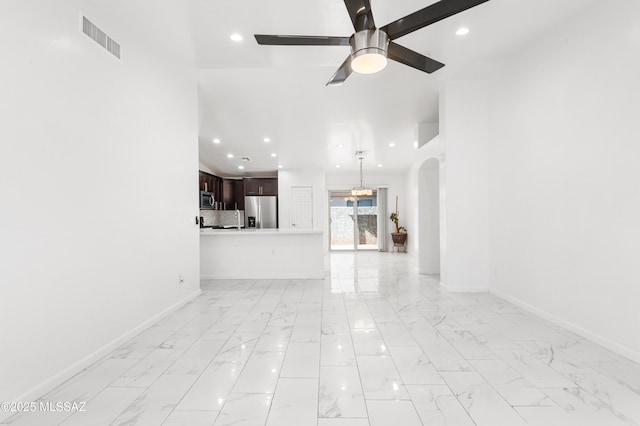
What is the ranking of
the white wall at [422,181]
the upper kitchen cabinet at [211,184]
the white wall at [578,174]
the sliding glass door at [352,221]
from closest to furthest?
1. the white wall at [578,174]
2. the white wall at [422,181]
3. the upper kitchen cabinet at [211,184]
4. the sliding glass door at [352,221]

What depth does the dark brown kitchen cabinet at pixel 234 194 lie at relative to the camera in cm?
972

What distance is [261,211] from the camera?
388 inches

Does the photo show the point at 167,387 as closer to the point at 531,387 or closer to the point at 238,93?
→ the point at 531,387

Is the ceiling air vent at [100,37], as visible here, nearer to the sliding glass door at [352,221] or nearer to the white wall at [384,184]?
the white wall at [384,184]

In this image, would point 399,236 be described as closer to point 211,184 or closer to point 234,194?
point 234,194

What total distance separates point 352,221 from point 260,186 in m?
3.61

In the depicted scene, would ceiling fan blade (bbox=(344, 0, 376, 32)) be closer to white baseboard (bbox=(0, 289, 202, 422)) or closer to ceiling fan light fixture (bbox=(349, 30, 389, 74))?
ceiling fan light fixture (bbox=(349, 30, 389, 74))

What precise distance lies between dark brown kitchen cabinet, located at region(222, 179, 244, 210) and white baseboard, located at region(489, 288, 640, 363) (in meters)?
8.00

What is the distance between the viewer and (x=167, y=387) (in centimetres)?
201

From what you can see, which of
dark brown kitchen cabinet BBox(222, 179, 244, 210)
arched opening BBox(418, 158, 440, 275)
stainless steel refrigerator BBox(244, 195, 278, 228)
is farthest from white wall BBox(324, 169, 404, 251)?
arched opening BBox(418, 158, 440, 275)

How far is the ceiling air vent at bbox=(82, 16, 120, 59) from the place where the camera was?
7.84ft

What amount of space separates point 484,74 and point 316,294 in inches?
154

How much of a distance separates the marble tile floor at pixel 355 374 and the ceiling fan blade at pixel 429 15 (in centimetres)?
247

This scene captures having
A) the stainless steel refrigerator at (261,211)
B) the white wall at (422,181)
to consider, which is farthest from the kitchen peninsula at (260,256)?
the stainless steel refrigerator at (261,211)
